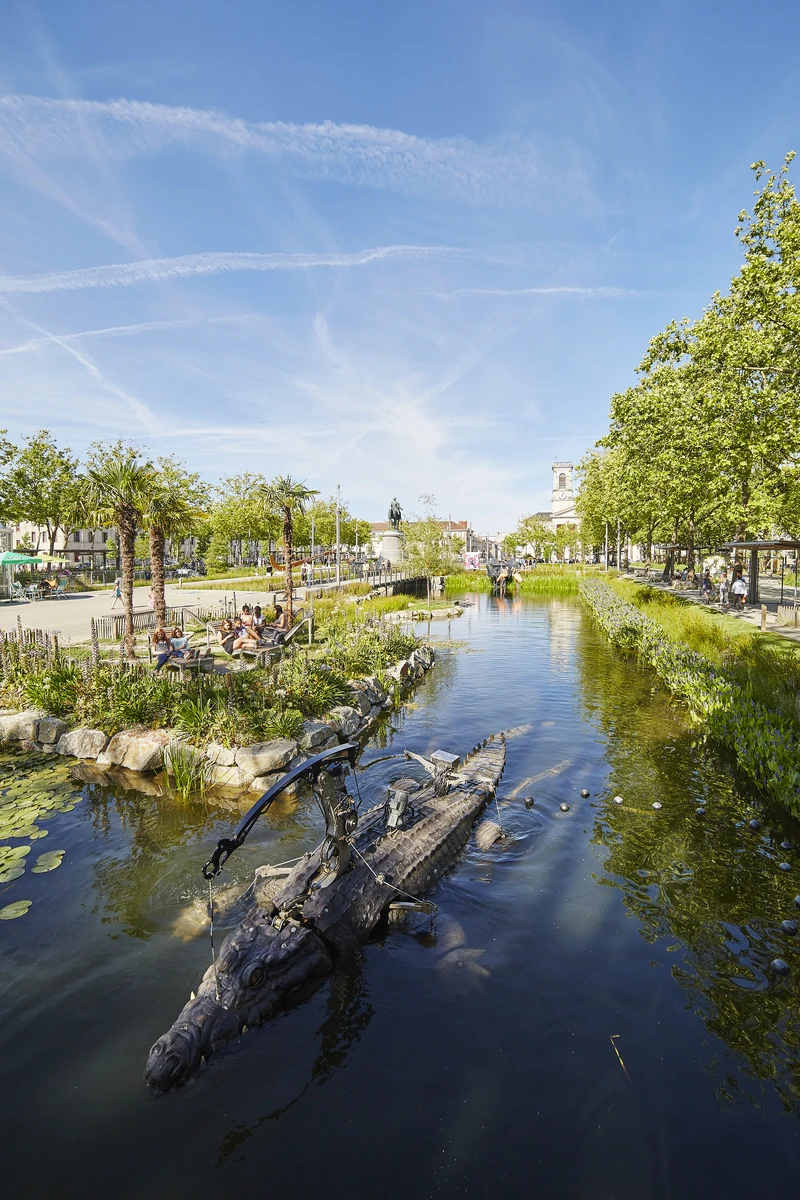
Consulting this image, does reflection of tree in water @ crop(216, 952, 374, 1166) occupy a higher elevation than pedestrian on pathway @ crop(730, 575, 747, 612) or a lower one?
lower

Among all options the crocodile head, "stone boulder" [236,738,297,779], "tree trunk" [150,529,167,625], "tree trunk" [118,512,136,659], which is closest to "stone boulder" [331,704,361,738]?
"stone boulder" [236,738,297,779]

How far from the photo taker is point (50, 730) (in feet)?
44.0

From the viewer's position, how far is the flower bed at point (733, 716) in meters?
10.0

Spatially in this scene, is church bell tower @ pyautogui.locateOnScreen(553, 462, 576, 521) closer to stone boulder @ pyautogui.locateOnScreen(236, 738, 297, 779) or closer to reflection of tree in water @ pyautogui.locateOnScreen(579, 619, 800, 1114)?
reflection of tree in water @ pyautogui.locateOnScreen(579, 619, 800, 1114)

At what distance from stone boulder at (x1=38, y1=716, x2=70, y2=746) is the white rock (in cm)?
36

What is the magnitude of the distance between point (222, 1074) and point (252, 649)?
1331 centimetres

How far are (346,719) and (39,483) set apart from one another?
145 ft

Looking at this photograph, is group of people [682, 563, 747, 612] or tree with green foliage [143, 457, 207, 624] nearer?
tree with green foliage [143, 457, 207, 624]

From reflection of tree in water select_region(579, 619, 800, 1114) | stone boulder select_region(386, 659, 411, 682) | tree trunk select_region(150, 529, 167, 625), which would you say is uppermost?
tree trunk select_region(150, 529, 167, 625)

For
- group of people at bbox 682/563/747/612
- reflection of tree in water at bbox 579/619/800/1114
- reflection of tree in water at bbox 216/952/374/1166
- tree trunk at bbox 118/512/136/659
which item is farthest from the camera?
group of people at bbox 682/563/747/612

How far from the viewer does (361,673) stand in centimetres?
1891

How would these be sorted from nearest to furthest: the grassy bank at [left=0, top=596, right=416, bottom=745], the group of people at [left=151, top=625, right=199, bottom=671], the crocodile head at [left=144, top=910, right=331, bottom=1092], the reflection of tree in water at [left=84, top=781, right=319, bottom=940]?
the crocodile head at [left=144, top=910, right=331, bottom=1092] < the reflection of tree in water at [left=84, top=781, right=319, bottom=940] < the grassy bank at [left=0, top=596, right=416, bottom=745] < the group of people at [left=151, top=625, right=199, bottom=671]

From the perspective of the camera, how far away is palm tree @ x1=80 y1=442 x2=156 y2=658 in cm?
1678

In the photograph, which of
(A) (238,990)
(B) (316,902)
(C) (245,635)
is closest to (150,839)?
(B) (316,902)
